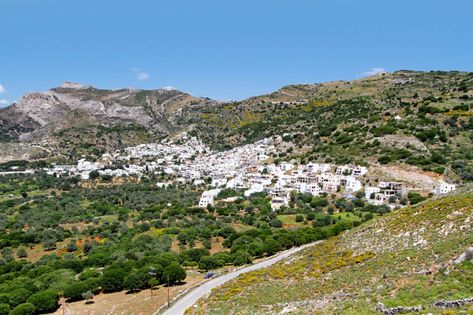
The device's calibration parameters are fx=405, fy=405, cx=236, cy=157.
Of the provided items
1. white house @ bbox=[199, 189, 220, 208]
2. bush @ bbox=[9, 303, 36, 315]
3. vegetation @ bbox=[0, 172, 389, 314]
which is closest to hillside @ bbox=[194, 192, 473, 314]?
vegetation @ bbox=[0, 172, 389, 314]

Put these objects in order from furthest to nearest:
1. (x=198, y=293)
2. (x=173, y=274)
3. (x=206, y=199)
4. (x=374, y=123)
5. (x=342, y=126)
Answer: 1. (x=342, y=126)
2. (x=374, y=123)
3. (x=206, y=199)
4. (x=173, y=274)
5. (x=198, y=293)

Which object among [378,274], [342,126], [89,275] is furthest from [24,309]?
[342,126]

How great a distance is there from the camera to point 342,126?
100750 millimetres

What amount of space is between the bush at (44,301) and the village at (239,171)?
41403 mm

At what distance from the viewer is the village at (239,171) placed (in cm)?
6962

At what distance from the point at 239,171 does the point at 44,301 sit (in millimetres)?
72766

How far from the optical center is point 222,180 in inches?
3711

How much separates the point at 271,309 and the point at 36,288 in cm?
2508

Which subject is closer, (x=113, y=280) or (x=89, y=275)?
(x=113, y=280)

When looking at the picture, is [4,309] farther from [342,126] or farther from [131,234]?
[342,126]

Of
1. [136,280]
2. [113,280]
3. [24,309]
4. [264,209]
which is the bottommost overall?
[24,309]

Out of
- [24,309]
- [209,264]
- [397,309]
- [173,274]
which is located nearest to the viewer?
[397,309]

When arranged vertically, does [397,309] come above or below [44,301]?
above

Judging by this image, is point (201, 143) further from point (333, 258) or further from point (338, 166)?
point (333, 258)
